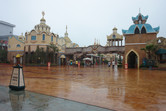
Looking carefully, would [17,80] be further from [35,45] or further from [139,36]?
[35,45]

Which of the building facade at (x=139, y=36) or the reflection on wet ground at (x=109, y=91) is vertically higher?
the building facade at (x=139, y=36)

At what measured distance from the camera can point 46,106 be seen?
10.9ft

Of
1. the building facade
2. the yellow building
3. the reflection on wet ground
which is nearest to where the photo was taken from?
the reflection on wet ground

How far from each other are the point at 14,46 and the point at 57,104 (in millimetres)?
37341

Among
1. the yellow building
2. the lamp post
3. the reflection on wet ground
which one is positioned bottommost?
the reflection on wet ground

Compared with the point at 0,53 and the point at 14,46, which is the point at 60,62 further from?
the point at 0,53

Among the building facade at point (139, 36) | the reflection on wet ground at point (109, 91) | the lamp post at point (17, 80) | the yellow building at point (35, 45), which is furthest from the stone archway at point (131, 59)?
the lamp post at point (17, 80)

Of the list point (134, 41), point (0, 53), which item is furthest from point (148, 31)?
point (0, 53)

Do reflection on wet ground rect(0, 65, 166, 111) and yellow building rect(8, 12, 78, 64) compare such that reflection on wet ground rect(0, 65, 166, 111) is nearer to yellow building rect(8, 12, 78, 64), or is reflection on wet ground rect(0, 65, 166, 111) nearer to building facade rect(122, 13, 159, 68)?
building facade rect(122, 13, 159, 68)

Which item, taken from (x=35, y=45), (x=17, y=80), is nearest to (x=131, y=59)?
(x=35, y=45)

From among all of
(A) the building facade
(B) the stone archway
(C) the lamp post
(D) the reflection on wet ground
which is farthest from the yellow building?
(C) the lamp post

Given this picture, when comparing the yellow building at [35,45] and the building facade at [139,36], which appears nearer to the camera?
the building facade at [139,36]

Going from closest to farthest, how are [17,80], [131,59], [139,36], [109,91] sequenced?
[17,80]
[109,91]
[139,36]
[131,59]

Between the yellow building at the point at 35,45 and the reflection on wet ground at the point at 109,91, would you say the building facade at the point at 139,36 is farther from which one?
the yellow building at the point at 35,45
